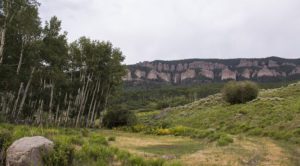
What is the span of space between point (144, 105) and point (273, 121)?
9111cm

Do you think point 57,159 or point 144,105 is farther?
point 144,105

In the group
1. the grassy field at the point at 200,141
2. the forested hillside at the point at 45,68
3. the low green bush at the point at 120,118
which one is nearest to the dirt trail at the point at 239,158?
the grassy field at the point at 200,141

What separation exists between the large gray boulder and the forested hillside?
16.3 m

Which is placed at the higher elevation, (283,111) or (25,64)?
(25,64)

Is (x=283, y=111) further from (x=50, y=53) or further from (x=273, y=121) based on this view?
(x=50, y=53)

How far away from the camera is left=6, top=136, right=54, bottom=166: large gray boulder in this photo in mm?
9823

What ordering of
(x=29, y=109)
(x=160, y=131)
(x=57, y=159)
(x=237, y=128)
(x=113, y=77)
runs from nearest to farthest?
(x=57, y=159) → (x=237, y=128) → (x=160, y=131) → (x=29, y=109) → (x=113, y=77)

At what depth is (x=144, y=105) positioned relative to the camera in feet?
399

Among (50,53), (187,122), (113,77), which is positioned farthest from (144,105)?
(50,53)

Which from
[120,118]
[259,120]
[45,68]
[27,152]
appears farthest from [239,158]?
[120,118]

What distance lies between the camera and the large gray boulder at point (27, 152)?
32.2 ft

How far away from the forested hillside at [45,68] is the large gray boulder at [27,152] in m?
16.3

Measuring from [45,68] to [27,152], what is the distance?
31361 mm

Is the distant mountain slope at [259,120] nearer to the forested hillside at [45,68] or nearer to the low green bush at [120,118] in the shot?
the low green bush at [120,118]
